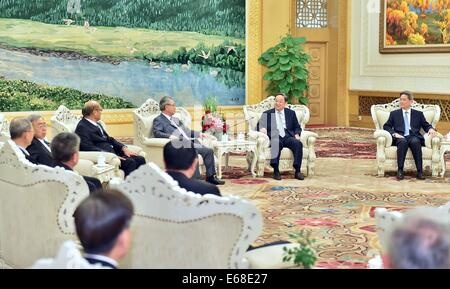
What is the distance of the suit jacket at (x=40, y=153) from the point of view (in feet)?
21.2

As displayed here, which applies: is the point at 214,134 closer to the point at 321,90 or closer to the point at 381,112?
the point at 381,112

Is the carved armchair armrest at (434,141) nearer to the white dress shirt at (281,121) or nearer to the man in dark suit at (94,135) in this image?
the white dress shirt at (281,121)

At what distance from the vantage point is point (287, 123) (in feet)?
34.4

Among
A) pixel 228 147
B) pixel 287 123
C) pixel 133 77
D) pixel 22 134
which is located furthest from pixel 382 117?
pixel 22 134

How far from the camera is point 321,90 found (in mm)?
18188

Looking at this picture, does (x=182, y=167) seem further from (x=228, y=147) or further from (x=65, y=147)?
(x=228, y=147)

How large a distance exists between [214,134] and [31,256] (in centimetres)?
544

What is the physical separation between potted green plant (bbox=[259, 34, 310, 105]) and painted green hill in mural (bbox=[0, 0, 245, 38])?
0.91 metres

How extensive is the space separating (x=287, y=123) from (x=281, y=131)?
5.9 inches

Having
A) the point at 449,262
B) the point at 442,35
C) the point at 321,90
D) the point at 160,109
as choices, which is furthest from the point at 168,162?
the point at 321,90

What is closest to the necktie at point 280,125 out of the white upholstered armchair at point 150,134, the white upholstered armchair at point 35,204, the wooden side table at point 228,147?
the wooden side table at point 228,147

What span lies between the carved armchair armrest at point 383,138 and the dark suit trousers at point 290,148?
3.32 feet

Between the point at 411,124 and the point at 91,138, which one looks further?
the point at 411,124

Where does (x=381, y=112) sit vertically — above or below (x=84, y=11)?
below
